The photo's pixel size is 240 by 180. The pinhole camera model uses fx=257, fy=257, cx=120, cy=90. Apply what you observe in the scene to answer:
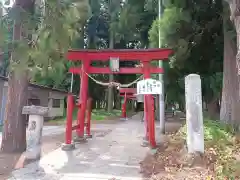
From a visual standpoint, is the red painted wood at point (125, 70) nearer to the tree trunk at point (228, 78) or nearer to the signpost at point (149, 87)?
the signpost at point (149, 87)

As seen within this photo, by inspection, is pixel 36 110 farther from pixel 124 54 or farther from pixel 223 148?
pixel 223 148

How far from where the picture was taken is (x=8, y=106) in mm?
7203

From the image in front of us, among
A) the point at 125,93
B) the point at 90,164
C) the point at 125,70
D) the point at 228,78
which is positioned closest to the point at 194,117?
the point at 90,164

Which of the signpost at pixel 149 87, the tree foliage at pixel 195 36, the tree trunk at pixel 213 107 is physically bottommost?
the tree trunk at pixel 213 107

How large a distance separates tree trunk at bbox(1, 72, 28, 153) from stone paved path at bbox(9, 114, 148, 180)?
3.17 ft

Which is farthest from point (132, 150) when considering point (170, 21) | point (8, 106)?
point (170, 21)

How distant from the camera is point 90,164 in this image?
6.23 metres

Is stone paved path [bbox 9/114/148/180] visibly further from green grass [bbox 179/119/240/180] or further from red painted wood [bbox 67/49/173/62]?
red painted wood [bbox 67/49/173/62]

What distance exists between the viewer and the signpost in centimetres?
795

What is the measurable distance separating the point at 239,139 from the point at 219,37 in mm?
6235

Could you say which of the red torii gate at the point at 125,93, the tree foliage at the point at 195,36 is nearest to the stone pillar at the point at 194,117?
the tree foliage at the point at 195,36

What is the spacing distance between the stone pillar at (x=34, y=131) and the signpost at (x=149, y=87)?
3025 mm

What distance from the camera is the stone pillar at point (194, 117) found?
558 cm

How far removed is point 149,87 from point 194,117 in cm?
247
